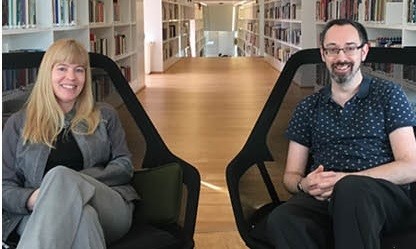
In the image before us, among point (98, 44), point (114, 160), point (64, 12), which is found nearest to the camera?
point (114, 160)

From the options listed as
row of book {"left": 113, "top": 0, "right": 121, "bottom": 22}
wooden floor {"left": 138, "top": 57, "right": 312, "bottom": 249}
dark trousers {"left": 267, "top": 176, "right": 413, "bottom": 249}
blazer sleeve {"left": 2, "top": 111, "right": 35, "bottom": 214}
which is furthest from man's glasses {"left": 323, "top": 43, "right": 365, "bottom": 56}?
row of book {"left": 113, "top": 0, "right": 121, "bottom": 22}

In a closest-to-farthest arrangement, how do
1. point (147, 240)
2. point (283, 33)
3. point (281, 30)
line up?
point (147, 240)
point (283, 33)
point (281, 30)

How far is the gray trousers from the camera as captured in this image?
1877mm

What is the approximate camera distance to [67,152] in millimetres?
2312

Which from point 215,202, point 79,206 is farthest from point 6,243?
point 215,202

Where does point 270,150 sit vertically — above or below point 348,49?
below

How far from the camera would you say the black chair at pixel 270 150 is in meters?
2.40

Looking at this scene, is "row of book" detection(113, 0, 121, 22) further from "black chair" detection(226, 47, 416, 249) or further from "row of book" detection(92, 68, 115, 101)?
"black chair" detection(226, 47, 416, 249)

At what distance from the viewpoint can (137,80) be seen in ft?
31.2

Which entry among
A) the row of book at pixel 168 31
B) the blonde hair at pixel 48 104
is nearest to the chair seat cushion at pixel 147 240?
the blonde hair at pixel 48 104

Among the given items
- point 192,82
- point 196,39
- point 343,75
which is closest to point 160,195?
point 343,75

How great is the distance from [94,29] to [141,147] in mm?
4761

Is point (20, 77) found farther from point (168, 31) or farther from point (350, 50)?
point (168, 31)

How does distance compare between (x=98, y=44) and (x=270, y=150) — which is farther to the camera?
(x=98, y=44)
